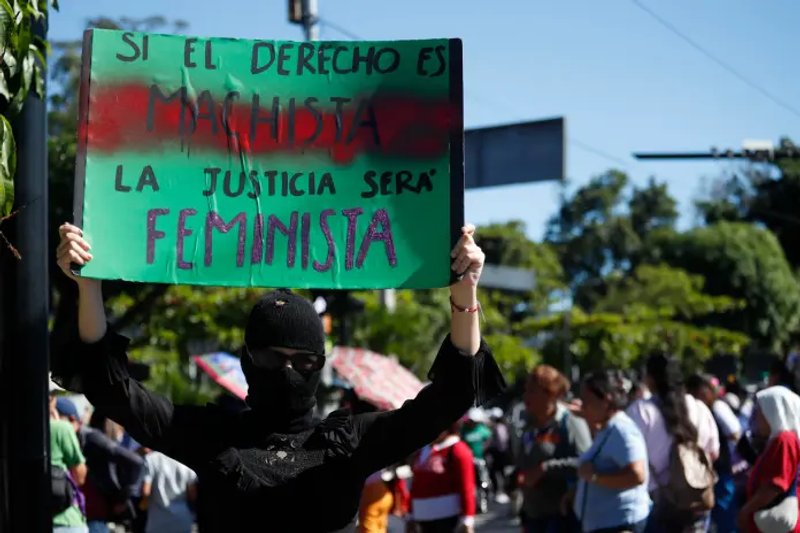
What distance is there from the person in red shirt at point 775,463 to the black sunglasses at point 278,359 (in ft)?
13.1

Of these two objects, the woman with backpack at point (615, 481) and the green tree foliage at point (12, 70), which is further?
the woman with backpack at point (615, 481)

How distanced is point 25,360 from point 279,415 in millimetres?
1832

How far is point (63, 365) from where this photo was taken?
145 inches

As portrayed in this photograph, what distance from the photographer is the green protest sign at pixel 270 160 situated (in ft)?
12.8

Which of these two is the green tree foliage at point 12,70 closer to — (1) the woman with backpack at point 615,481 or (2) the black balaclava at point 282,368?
(2) the black balaclava at point 282,368

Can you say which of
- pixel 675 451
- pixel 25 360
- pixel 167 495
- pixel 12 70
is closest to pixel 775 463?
pixel 675 451

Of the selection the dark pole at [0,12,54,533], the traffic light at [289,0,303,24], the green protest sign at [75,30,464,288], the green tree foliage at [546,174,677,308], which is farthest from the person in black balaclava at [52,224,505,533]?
the green tree foliage at [546,174,677,308]

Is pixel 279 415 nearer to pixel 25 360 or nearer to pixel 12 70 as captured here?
pixel 12 70

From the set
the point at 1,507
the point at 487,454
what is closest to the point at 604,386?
the point at 1,507

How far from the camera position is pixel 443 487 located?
9.84 m

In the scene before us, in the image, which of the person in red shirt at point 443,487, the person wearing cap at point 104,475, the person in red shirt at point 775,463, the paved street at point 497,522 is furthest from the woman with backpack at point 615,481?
the paved street at point 497,522

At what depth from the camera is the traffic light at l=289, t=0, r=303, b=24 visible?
701 inches

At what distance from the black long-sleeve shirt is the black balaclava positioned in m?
0.05

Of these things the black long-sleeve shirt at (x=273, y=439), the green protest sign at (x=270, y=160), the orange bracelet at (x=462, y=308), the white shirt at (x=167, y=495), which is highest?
the green protest sign at (x=270, y=160)
